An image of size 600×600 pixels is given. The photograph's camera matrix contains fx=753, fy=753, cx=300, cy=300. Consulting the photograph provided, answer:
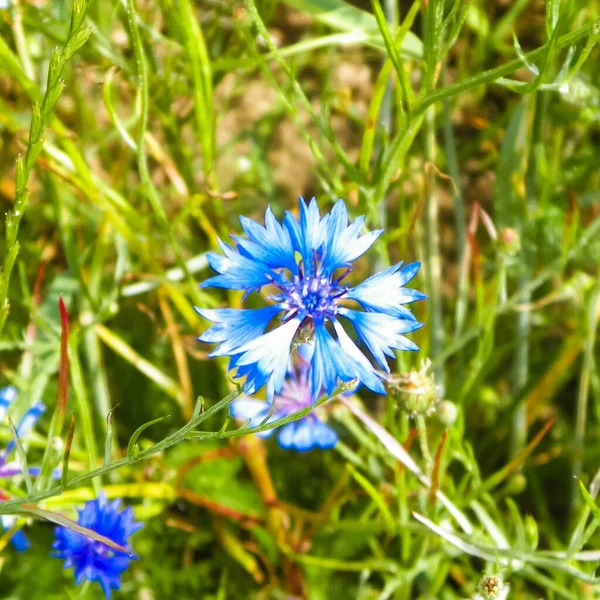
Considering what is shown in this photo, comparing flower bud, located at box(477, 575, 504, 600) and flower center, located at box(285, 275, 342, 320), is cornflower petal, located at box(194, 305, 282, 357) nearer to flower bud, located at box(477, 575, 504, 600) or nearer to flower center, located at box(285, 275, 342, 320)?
flower center, located at box(285, 275, 342, 320)

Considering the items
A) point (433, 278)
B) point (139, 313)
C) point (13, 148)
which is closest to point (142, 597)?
point (139, 313)

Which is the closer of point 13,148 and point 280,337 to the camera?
point 280,337

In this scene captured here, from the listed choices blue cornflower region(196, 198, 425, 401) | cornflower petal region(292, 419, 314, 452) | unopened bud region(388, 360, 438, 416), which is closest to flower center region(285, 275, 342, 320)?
blue cornflower region(196, 198, 425, 401)

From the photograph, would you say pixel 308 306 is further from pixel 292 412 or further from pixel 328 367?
pixel 292 412

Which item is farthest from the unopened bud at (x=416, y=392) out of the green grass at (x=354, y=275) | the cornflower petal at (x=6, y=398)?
the cornflower petal at (x=6, y=398)

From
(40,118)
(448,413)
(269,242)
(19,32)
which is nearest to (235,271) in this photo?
(269,242)

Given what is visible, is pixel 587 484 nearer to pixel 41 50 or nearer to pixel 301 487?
pixel 301 487
